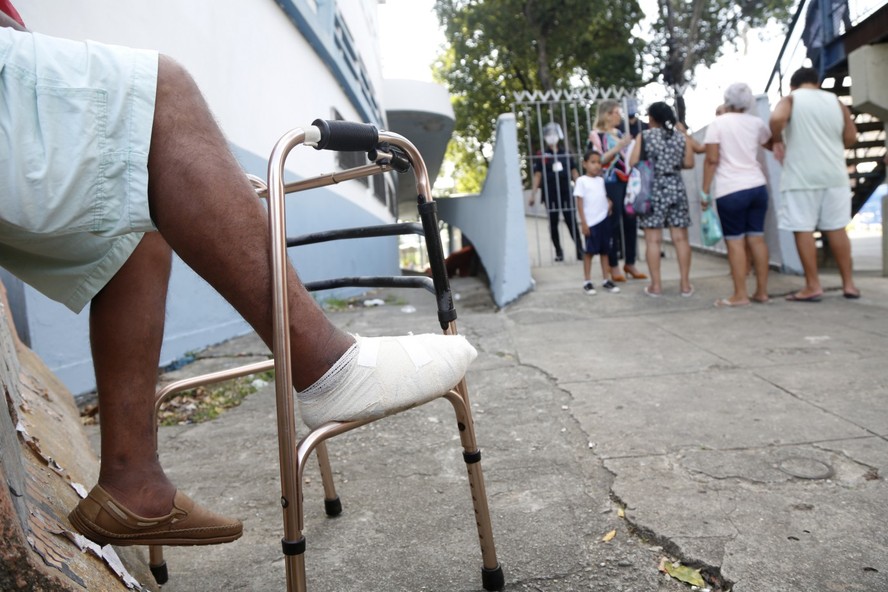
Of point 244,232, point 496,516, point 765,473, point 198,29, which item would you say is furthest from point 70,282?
point 198,29

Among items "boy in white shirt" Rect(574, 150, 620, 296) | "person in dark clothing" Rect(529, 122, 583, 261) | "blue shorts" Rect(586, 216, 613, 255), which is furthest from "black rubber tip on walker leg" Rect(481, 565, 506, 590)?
"person in dark clothing" Rect(529, 122, 583, 261)

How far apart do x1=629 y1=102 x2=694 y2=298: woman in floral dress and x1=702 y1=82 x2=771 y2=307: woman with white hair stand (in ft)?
1.09

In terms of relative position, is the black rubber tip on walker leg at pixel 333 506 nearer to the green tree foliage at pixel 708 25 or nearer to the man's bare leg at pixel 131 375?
the man's bare leg at pixel 131 375

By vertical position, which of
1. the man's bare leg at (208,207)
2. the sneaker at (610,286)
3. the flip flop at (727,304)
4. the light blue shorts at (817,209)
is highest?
the man's bare leg at (208,207)

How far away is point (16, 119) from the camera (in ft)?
2.77

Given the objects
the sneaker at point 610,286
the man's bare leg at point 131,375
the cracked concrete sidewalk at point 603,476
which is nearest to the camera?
the man's bare leg at point 131,375

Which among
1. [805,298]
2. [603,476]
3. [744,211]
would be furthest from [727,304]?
[603,476]

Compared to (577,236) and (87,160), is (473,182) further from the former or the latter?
(87,160)

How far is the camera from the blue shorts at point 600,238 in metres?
5.84

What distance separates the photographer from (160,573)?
1478mm

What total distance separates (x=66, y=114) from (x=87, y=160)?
0.07 m

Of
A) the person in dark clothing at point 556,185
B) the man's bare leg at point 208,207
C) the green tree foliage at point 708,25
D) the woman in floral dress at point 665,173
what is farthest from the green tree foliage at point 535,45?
the man's bare leg at point 208,207

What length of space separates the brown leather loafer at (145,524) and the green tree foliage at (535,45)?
52.8 ft

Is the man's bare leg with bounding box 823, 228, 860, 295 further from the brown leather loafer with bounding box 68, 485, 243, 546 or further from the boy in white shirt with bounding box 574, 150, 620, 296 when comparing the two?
the brown leather loafer with bounding box 68, 485, 243, 546
